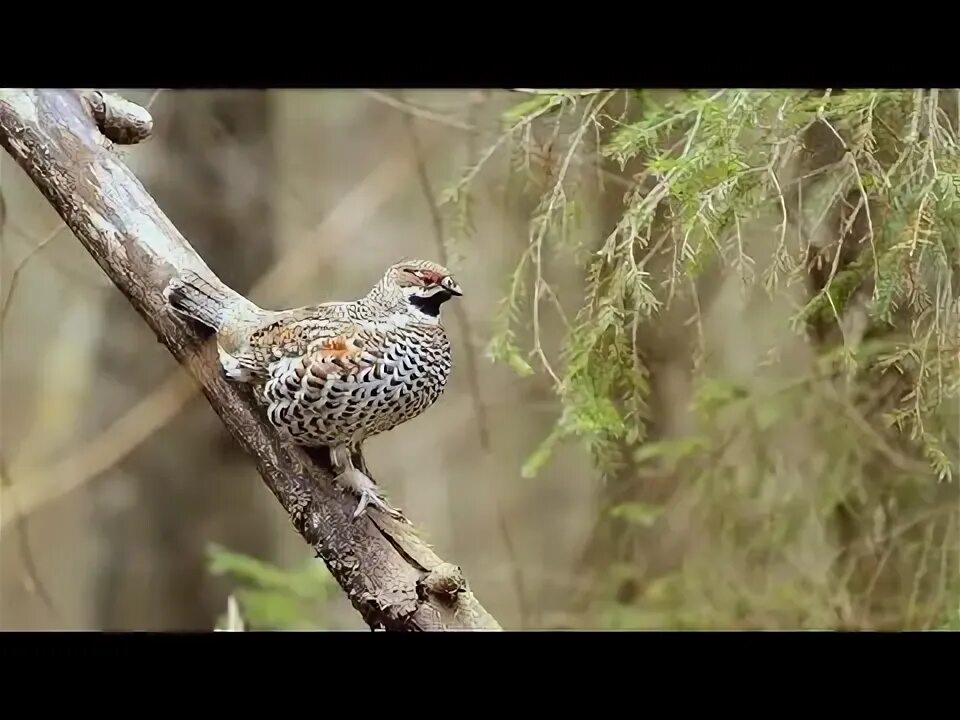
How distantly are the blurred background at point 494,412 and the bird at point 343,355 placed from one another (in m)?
0.09

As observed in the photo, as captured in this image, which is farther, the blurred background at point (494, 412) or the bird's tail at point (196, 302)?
the blurred background at point (494, 412)

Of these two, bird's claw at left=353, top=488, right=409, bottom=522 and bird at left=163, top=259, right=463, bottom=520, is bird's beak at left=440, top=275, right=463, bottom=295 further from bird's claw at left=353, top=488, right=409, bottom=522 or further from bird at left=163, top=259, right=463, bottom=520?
bird's claw at left=353, top=488, right=409, bottom=522

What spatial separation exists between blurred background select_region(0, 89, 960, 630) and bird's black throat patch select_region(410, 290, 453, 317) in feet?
0.33

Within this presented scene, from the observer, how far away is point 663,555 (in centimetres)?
135

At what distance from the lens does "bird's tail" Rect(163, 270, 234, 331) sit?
3.26 ft

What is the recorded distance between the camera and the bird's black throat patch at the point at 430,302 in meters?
0.97

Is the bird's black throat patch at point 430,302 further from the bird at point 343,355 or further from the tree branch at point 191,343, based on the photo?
the tree branch at point 191,343

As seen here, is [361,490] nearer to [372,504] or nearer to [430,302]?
[372,504]

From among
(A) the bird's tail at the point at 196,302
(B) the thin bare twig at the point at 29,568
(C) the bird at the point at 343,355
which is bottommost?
(B) the thin bare twig at the point at 29,568

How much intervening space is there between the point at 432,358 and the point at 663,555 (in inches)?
23.2

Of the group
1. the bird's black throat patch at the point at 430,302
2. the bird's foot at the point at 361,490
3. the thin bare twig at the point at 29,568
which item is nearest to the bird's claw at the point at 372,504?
the bird's foot at the point at 361,490

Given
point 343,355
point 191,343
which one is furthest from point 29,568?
point 343,355

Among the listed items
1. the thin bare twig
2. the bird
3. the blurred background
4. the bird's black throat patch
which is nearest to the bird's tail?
the bird

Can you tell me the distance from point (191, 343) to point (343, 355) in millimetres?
193
